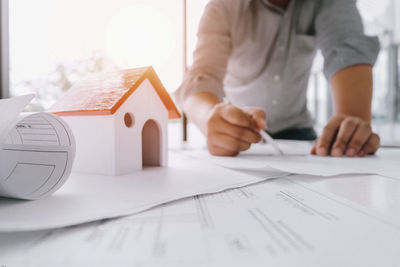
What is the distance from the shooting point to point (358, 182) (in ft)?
1.55

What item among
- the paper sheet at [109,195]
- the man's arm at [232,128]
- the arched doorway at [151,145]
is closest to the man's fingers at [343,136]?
the man's arm at [232,128]

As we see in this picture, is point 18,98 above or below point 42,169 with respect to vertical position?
above

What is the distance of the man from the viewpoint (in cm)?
84

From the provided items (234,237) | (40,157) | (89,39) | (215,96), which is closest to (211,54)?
(215,96)

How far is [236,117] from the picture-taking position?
789 millimetres

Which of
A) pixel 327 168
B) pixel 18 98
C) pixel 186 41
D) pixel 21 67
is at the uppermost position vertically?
pixel 186 41

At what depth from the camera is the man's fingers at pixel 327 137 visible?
831 mm

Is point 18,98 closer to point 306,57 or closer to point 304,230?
point 304,230

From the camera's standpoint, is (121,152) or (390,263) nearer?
(390,263)

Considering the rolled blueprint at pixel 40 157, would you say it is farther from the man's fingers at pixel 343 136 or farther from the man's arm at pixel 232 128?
the man's fingers at pixel 343 136

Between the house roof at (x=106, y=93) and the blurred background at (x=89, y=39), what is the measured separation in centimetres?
4

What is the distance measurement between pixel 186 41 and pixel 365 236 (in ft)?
8.37

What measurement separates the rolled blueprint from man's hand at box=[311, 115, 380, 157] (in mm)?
748

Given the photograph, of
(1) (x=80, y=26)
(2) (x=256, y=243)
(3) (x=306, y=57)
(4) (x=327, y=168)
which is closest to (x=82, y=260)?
(2) (x=256, y=243)
